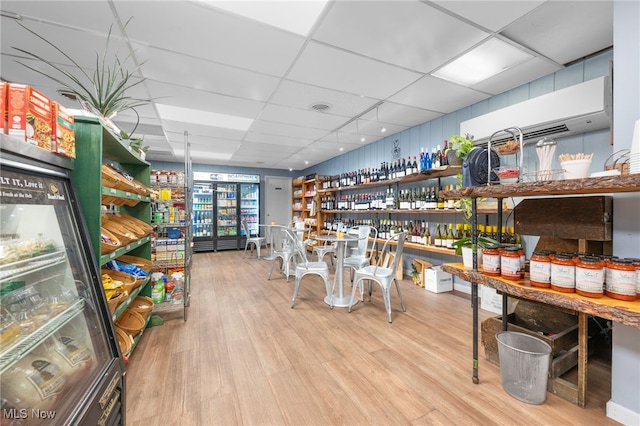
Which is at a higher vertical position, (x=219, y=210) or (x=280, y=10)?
(x=280, y=10)

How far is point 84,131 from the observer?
145cm

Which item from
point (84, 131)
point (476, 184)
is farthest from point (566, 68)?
point (84, 131)

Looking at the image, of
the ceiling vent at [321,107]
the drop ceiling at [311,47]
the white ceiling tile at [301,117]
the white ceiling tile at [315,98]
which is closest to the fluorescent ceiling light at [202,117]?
the drop ceiling at [311,47]

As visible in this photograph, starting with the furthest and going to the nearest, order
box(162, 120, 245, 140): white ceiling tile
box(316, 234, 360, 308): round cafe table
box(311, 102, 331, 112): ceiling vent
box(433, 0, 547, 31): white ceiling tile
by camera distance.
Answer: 1. box(162, 120, 245, 140): white ceiling tile
2. box(311, 102, 331, 112): ceiling vent
3. box(316, 234, 360, 308): round cafe table
4. box(433, 0, 547, 31): white ceiling tile

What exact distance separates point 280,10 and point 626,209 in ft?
8.13

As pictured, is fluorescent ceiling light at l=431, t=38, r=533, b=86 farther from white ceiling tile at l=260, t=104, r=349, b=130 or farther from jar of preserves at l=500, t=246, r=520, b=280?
jar of preserves at l=500, t=246, r=520, b=280

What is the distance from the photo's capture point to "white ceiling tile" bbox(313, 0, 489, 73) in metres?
1.87

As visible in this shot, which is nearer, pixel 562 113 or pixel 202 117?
pixel 562 113

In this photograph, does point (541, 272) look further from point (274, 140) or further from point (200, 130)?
point (200, 130)

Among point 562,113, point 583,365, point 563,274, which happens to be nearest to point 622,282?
point 563,274

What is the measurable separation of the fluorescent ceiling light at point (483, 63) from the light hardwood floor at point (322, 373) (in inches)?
102

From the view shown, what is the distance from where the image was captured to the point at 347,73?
107 inches

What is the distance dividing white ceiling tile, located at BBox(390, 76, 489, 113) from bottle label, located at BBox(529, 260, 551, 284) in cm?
222

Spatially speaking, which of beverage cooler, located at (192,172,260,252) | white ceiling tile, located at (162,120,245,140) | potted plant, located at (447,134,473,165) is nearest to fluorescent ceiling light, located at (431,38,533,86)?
potted plant, located at (447,134,473,165)
